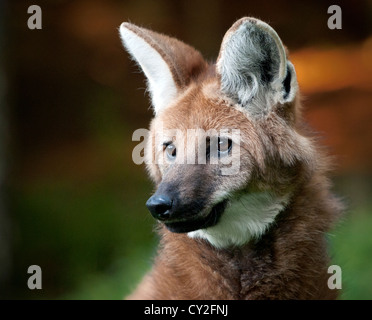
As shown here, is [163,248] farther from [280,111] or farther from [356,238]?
[356,238]

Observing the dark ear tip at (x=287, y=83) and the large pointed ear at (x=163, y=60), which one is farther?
the large pointed ear at (x=163, y=60)

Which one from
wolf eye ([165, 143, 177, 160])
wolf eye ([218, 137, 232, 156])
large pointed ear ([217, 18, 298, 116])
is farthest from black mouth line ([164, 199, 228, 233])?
large pointed ear ([217, 18, 298, 116])

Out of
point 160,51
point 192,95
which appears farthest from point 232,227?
point 160,51

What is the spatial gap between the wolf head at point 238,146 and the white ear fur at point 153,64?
0.20 m

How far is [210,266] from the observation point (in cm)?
257

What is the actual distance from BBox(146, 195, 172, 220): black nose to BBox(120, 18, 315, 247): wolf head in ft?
0.11

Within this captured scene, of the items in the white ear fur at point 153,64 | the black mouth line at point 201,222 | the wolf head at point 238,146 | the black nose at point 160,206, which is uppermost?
the white ear fur at point 153,64

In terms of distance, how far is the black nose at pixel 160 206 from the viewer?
223cm

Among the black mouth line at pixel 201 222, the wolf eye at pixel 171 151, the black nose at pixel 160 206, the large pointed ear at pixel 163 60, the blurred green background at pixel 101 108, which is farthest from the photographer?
the blurred green background at pixel 101 108

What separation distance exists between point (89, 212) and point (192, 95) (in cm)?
427

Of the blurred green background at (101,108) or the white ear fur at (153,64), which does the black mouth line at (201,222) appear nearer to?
the white ear fur at (153,64)

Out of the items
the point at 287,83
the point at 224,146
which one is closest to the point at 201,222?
the point at 224,146

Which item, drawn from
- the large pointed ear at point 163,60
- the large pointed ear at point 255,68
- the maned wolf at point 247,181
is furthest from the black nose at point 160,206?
the large pointed ear at point 163,60

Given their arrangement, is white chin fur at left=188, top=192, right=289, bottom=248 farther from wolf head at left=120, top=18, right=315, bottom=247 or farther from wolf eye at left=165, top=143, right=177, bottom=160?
wolf eye at left=165, top=143, right=177, bottom=160
